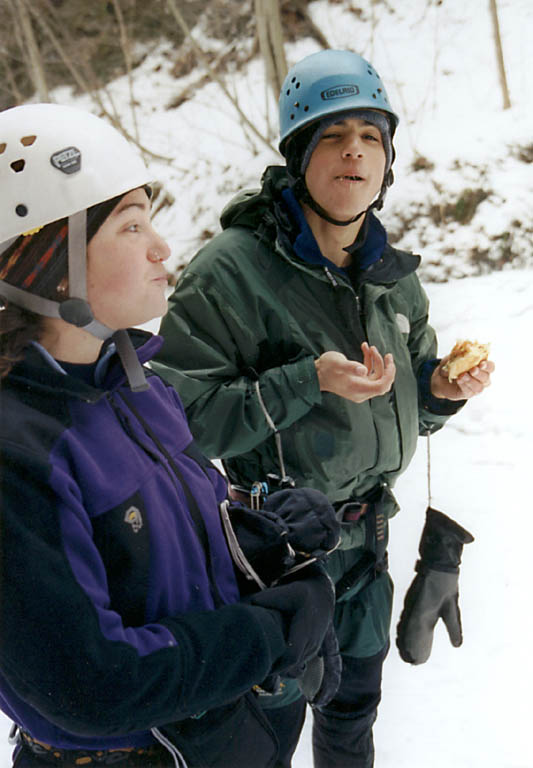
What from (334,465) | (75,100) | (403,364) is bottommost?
(334,465)

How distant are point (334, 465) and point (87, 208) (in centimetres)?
96

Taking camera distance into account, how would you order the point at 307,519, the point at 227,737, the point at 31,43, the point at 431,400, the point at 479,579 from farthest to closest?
1. the point at 31,43
2. the point at 479,579
3. the point at 431,400
4. the point at 307,519
5. the point at 227,737

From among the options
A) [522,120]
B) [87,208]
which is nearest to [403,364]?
[87,208]

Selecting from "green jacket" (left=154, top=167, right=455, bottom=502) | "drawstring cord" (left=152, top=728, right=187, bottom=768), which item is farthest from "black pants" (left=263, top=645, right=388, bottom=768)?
"drawstring cord" (left=152, top=728, right=187, bottom=768)

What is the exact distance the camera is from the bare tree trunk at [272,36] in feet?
21.0

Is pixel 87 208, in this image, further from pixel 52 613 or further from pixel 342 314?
pixel 342 314

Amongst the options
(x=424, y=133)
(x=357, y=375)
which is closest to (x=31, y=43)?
(x=424, y=133)

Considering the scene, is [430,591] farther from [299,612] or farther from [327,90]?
[327,90]

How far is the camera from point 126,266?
1016mm

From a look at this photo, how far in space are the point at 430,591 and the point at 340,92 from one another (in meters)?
1.44

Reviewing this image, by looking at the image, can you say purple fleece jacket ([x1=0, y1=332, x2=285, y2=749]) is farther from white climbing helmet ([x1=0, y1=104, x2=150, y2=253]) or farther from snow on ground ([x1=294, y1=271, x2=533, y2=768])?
snow on ground ([x1=294, y1=271, x2=533, y2=768])

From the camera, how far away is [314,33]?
7793 millimetres

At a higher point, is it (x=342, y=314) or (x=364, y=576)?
(x=342, y=314)

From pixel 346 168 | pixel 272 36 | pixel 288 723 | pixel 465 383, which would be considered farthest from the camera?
pixel 272 36
